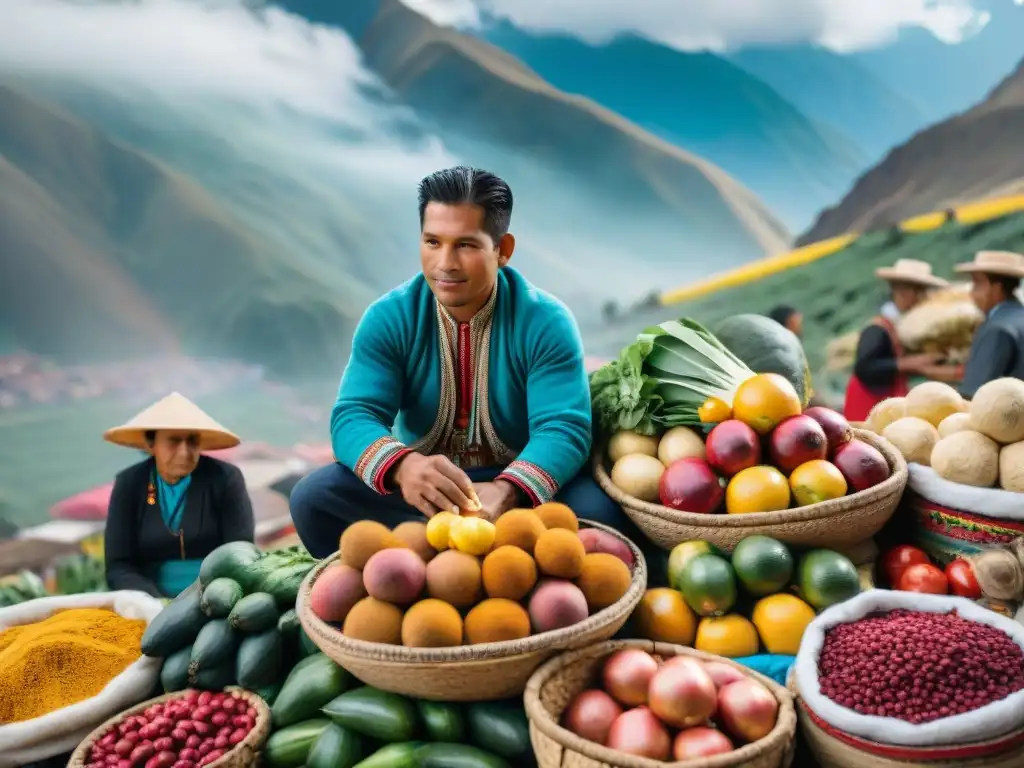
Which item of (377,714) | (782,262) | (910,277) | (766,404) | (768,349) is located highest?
(782,262)

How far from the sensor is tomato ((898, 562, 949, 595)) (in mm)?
2242

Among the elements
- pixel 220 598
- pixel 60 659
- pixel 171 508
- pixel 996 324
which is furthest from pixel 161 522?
pixel 996 324

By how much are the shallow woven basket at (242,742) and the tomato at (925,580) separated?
1709mm

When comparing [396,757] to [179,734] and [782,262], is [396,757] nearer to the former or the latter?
[179,734]

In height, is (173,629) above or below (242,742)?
above

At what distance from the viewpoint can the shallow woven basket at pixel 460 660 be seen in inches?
68.6

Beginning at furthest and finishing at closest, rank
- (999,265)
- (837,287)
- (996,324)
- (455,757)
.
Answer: (837,287)
(999,265)
(996,324)
(455,757)

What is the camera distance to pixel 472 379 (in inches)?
103

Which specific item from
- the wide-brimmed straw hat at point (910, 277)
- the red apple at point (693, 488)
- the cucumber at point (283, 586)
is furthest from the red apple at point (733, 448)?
the wide-brimmed straw hat at point (910, 277)

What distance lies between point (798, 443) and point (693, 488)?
0.31m

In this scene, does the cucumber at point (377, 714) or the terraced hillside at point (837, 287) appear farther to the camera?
the terraced hillside at point (837, 287)

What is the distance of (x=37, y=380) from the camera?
23.2ft

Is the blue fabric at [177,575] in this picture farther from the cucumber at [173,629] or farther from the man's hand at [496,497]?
the man's hand at [496,497]

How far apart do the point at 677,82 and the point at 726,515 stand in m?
8.07
